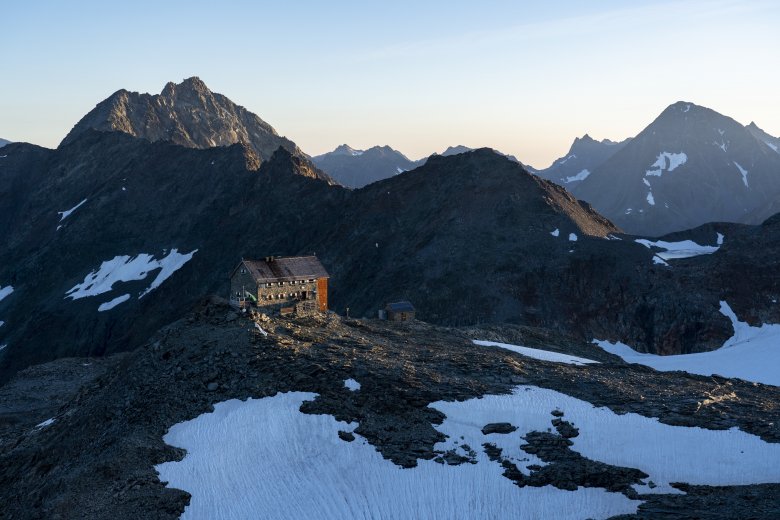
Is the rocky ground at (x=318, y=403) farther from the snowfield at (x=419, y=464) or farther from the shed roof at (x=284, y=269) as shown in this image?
the shed roof at (x=284, y=269)

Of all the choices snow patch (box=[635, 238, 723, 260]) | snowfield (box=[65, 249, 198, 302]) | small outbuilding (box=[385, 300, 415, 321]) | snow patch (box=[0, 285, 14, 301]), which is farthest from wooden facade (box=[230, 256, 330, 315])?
snow patch (box=[0, 285, 14, 301])

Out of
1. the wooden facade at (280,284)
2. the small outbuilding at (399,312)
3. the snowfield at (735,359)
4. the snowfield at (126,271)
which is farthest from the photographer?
the snowfield at (126,271)

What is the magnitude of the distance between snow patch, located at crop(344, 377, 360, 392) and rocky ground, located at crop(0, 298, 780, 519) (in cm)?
36

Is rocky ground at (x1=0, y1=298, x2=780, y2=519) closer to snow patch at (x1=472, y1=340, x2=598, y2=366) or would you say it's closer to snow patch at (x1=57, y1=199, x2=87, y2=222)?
snow patch at (x1=472, y1=340, x2=598, y2=366)

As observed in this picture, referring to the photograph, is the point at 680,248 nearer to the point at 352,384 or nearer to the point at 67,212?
the point at 352,384

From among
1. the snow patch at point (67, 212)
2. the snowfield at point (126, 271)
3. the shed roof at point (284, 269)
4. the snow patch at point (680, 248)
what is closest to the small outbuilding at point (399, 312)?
the shed roof at point (284, 269)

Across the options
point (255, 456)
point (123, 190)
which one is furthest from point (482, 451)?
point (123, 190)

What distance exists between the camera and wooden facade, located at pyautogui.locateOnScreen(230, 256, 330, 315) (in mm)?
58250

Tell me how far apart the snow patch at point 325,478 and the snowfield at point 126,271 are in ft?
349

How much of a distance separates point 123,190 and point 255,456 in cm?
15314

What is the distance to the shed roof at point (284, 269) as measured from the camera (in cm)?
5850

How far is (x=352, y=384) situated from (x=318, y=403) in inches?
137

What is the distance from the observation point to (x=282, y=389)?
1670 inches

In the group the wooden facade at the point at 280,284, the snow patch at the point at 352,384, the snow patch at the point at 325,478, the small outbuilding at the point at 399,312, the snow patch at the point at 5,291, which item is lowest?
the snow patch at the point at 5,291
